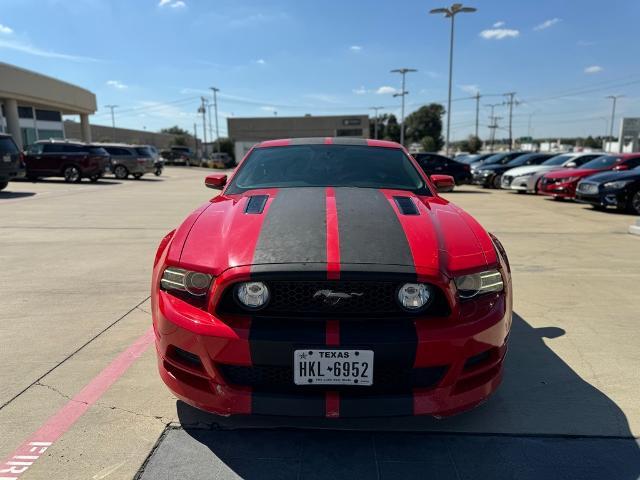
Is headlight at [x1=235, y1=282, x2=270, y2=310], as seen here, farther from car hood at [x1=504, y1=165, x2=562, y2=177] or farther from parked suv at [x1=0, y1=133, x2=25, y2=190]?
car hood at [x1=504, y1=165, x2=562, y2=177]

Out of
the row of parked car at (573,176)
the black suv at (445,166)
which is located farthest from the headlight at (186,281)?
the black suv at (445,166)

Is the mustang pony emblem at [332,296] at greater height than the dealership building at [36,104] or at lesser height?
lesser

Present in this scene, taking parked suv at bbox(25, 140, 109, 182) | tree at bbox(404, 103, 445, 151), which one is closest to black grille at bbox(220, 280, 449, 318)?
parked suv at bbox(25, 140, 109, 182)

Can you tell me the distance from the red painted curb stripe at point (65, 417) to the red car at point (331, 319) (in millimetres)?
718

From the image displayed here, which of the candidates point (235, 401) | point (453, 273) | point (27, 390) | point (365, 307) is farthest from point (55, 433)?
point (453, 273)

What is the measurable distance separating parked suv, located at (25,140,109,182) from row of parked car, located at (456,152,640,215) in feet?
54.5

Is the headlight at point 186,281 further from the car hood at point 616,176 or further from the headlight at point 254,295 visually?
the car hood at point 616,176

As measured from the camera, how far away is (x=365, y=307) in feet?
7.13

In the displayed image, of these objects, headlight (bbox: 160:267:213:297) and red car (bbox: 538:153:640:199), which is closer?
headlight (bbox: 160:267:213:297)

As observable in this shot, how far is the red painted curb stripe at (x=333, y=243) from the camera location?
2.11 m

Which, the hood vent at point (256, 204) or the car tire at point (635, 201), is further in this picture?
the car tire at point (635, 201)

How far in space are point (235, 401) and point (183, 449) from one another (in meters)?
0.49

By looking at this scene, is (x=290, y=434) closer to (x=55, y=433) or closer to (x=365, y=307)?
(x=365, y=307)

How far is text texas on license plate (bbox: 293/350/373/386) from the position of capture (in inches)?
80.2
